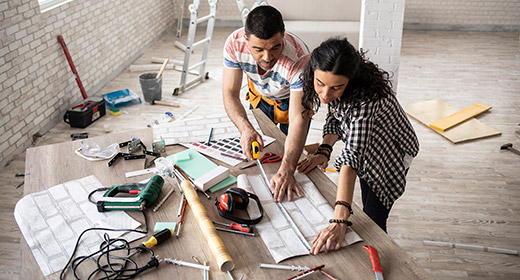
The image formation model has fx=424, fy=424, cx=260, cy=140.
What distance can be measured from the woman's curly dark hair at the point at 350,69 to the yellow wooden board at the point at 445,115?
2.60 m

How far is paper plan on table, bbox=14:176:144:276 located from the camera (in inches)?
54.3

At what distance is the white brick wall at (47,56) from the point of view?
3381mm

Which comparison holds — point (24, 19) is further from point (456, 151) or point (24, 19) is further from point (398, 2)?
point (456, 151)

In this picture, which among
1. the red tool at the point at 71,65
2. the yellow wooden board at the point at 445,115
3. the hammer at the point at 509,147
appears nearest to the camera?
the hammer at the point at 509,147

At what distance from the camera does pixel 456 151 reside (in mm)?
3654

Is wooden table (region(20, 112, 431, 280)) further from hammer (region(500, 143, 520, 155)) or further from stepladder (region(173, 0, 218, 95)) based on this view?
stepladder (region(173, 0, 218, 95))

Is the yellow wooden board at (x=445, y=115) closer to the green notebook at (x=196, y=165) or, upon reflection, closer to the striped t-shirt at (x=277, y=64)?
the striped t-shirt at (x=277, y=64)

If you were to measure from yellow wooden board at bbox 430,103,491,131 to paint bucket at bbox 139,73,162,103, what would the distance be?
2748 mm

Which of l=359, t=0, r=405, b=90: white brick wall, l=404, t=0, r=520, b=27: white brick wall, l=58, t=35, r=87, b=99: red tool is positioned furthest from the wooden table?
l=404, t=0, r=520, b=27: white brick wall

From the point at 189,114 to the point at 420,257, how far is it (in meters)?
2.55

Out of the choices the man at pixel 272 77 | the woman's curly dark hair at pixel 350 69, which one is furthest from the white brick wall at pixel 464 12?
the woman's curly dark hair at pixel 350 69

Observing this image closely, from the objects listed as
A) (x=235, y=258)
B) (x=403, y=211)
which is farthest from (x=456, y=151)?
(x=235, y=258)

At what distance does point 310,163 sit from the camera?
1816mm

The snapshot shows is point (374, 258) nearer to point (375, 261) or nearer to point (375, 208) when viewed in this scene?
point (375, 261)
